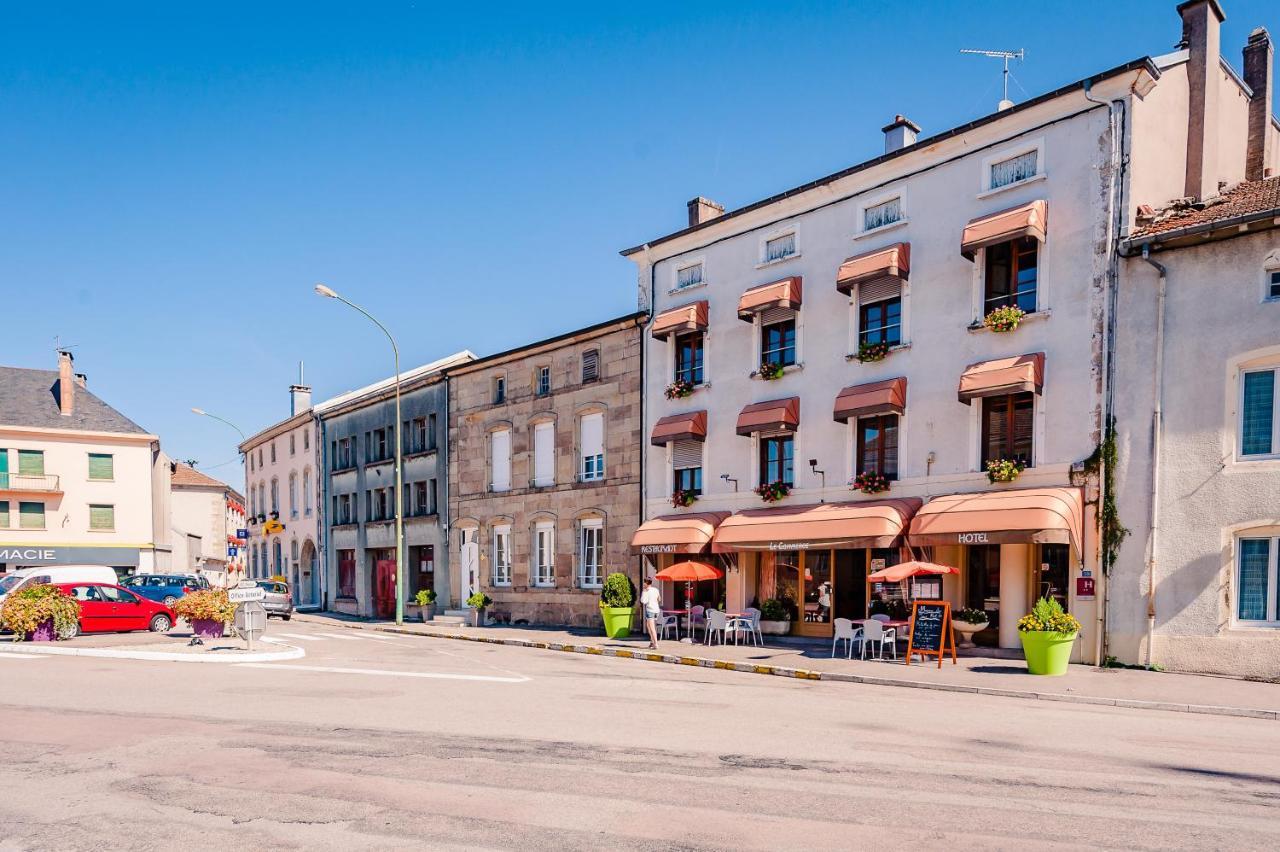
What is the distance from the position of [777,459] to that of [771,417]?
4.39ft

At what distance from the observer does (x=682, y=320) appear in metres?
24.5

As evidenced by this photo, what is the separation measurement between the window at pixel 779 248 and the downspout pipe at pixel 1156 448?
8513 millimetres

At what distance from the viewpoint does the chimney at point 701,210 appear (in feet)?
86.4

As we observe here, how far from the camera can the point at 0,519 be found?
4350cm

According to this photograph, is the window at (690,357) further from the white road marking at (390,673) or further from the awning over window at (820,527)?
the white road marking at (390,673)

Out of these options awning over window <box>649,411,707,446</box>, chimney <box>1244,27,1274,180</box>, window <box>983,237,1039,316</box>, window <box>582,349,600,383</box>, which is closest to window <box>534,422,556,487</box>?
window <box>582,349,600,383</box>

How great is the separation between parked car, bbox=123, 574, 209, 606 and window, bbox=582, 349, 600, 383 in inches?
595

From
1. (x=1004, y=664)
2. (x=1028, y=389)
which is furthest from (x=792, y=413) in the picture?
(x=1004, y=664)

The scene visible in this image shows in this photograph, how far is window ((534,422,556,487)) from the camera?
29.2 metres

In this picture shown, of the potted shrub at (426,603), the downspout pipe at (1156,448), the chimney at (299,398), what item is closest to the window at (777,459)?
the downspout pipe at (1156,448)

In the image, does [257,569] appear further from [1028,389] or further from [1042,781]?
[1042,781]

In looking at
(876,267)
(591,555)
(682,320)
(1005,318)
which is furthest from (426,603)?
(1005,318)

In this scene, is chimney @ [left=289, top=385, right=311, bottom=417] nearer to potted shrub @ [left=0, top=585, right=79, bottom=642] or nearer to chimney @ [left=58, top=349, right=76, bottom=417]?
chimney @ [left=58, top=349, right=76, bottom=417]

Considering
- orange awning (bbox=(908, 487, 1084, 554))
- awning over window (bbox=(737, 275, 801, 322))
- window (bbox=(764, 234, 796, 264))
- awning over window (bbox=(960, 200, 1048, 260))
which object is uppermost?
window (bbox=(764, 234, 796, 264))
